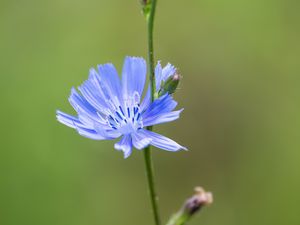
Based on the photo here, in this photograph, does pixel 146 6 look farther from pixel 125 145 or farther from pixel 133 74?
pixel 125 145

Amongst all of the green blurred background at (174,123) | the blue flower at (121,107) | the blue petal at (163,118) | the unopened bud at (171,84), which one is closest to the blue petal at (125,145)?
the blue flower at (121,107)

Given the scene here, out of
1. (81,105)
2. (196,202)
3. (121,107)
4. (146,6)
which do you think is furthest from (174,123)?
(146,6)

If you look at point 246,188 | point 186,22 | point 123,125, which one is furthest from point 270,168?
point 123,125

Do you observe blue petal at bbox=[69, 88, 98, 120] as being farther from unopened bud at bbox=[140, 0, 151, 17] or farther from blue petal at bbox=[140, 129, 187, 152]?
unopened bud at bbox=[140, 0, 151, 17]

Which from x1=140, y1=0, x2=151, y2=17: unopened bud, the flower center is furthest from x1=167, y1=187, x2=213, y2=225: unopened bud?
x1=140, y1=0, x2=151, y2=17: unopened bud

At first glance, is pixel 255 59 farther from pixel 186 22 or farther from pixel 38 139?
pixel 38 139

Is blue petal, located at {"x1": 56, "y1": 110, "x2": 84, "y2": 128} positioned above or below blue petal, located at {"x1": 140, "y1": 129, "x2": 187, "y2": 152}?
above
